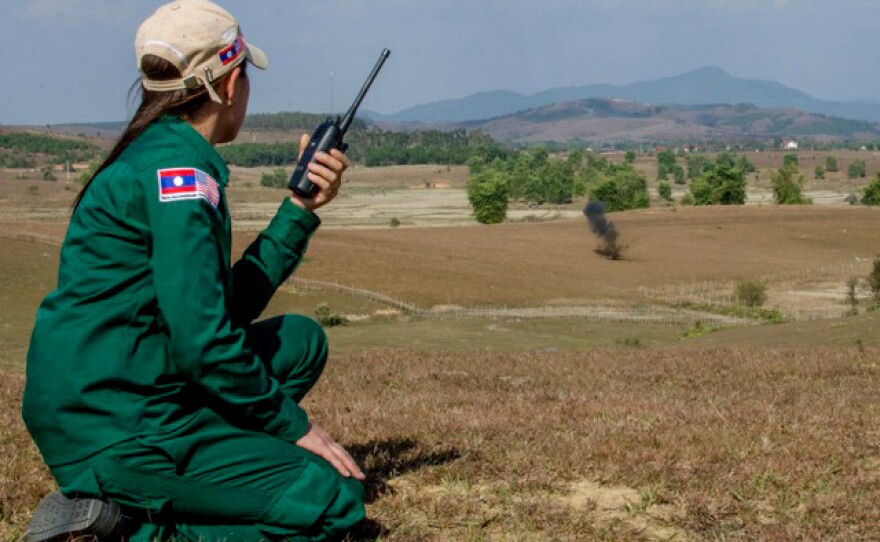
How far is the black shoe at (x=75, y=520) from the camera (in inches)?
179

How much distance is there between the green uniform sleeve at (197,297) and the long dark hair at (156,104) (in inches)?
19.2

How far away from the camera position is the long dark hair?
15.6ft

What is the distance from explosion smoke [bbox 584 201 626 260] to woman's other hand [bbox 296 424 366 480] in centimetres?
9070

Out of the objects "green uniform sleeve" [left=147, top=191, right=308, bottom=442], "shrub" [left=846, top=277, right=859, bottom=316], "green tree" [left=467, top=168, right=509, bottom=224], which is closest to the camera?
"green uniform sleeve" [left=147, top=191, right=308, bottom=442]

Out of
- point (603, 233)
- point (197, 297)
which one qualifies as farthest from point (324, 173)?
point (603, 233)

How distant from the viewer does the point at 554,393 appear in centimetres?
1105

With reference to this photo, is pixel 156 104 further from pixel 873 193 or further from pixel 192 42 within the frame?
pixel 873 193

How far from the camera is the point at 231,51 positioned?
480 centimetres

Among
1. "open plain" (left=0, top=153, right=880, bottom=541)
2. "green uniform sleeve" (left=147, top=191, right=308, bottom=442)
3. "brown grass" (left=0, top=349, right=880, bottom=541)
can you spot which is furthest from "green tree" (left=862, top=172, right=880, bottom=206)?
"green uniform sleeve" (left=147, top=191, right=308, bottom=442)

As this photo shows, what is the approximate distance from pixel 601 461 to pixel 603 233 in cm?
9554

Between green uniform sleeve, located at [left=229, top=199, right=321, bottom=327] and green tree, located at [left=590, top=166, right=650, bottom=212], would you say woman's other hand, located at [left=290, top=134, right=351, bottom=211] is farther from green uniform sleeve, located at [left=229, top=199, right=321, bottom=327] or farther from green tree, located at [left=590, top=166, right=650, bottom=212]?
green tree, located at [left=590, top=166, right=650, bottom=212]

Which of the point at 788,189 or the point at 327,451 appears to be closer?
the point at 327,451

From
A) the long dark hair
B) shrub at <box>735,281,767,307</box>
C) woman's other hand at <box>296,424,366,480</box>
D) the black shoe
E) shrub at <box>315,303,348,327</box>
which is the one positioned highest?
the long dark hair

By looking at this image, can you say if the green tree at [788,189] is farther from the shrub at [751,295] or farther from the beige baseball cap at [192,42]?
the beige baseball cap at [192,42]
